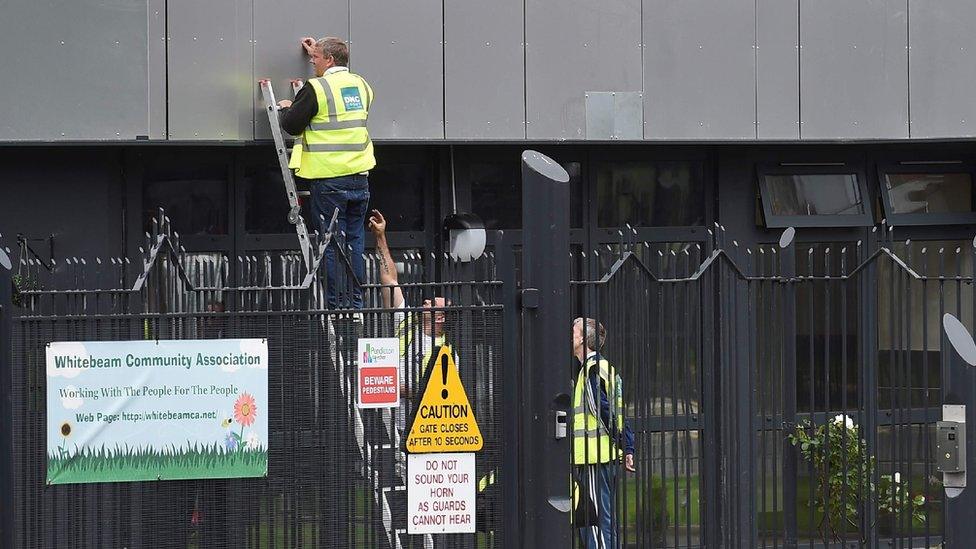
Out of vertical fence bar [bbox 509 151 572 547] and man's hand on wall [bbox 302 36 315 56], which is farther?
man's hand on wall [bbox 302 36 315 56]

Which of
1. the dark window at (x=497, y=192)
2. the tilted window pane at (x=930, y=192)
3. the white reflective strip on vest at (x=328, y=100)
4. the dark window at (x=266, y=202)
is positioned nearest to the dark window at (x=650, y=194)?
the dark window at (x=497, y=192)

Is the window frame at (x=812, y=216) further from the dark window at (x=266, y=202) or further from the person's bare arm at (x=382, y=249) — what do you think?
the dark window at (x=266, y=202)

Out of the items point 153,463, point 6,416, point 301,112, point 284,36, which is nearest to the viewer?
point 6,416

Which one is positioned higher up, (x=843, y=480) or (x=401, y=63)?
(x=401, y=63)

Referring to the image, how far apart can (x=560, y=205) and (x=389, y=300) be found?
204 cm

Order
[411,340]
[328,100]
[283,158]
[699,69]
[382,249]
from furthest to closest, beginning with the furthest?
[699,69] → [382,249] → [283,158] → [328,100] → [411,340]

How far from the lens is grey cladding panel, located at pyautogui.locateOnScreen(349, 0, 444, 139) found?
1116cm

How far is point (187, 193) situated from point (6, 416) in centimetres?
466

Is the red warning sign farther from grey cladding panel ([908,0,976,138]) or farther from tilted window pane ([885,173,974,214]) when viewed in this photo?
tilted window pane ([885,173,974,214])

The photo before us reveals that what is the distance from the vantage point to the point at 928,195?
13.0 metres

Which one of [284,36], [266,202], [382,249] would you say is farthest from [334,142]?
[266,202]

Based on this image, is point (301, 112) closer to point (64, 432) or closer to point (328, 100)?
point (328, 100)

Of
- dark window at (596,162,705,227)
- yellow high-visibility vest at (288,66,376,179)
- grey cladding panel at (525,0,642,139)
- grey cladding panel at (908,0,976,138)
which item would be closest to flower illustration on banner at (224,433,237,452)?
yellow high-visibility vest at (288,66,376,179)

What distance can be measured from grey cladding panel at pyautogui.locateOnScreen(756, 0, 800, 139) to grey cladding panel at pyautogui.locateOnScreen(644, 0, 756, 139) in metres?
0.07
